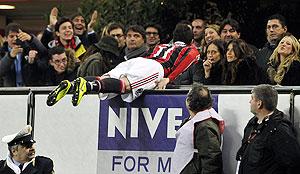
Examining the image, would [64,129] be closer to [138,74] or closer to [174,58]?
[138,74]

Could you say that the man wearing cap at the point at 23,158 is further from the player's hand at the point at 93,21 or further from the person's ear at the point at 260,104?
the player's hand at the point at 93,21

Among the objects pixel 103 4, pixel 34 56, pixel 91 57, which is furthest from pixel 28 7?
pixel 91 57

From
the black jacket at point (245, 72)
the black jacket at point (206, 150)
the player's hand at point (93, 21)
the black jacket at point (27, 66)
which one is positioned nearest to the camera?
the black jacket at point (206, 150)

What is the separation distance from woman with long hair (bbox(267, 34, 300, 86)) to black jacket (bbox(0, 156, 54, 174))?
2526 millimetres

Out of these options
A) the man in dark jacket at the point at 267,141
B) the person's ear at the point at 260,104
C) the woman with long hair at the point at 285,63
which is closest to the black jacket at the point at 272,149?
the man in dark jacket at the point at 267,141

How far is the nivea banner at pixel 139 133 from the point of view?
902cm

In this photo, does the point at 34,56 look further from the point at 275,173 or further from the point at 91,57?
the point at 275,173

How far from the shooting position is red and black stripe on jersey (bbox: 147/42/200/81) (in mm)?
9562

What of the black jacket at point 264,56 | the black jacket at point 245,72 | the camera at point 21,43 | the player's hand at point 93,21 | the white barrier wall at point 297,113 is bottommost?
the white barrier wall at point 297,113

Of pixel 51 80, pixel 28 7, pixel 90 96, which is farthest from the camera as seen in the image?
pixel 28 7

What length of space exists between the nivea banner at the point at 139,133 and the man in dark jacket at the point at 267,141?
1032 millimetres

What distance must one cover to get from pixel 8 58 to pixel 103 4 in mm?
1861

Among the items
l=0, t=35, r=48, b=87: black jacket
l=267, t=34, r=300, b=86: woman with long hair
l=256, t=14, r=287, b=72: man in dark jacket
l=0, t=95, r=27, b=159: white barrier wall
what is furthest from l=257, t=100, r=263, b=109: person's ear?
l=0, t=35, r=48, b=87: black jacket

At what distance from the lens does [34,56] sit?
39.0ft
